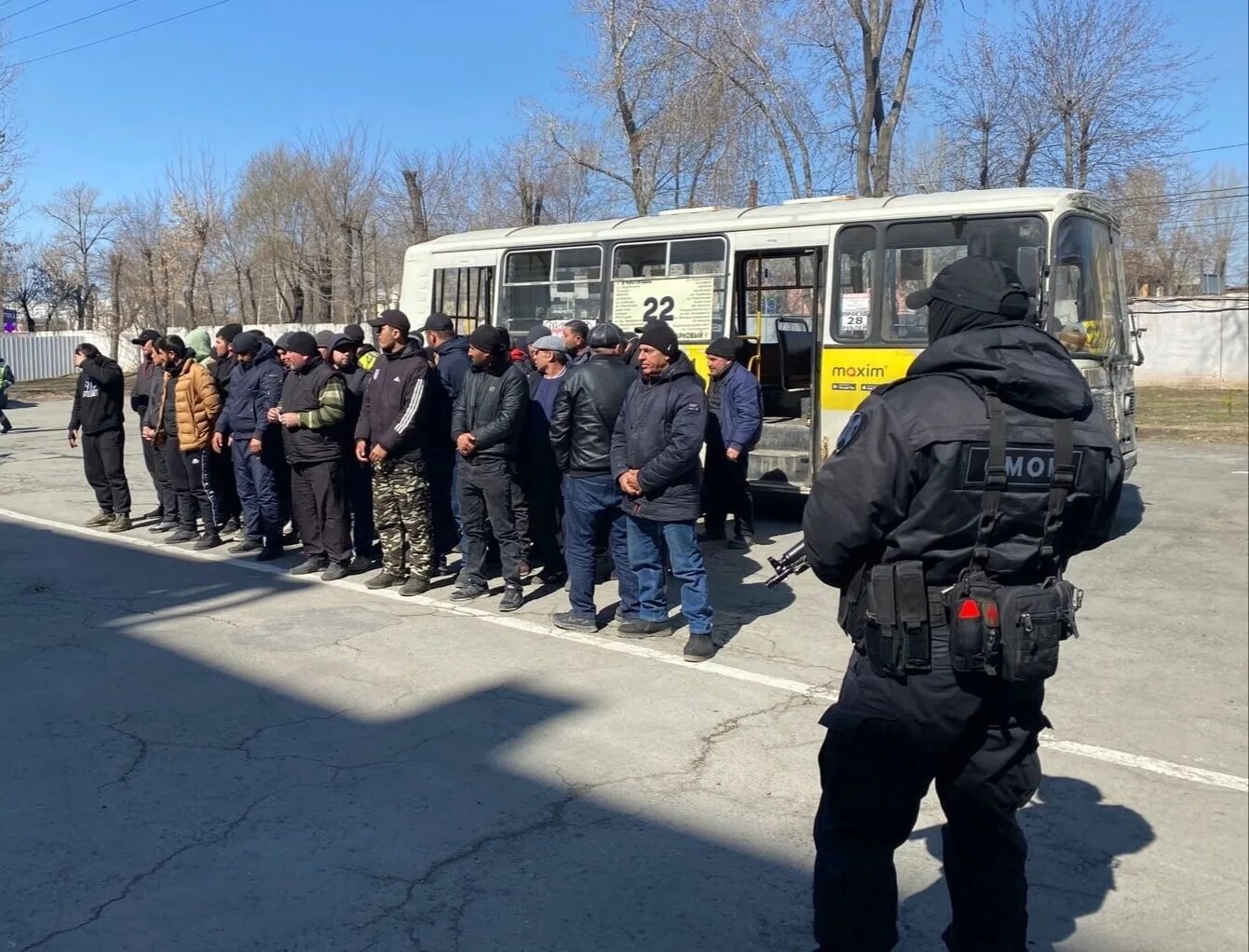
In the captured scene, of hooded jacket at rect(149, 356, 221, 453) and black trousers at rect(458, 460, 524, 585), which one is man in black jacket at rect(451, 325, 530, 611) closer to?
black trousers at rect(458, 460, 524, 585)

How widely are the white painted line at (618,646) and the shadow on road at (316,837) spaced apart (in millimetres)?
972

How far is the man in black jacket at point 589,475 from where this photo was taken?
662 centimetres

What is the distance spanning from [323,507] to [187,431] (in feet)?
5.98

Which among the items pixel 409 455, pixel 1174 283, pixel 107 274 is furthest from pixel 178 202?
pixel 409 455

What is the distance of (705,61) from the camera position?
2205 cm

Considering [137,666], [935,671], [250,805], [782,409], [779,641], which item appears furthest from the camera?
[782,409]

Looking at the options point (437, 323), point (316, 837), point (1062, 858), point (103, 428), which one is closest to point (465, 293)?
point (103, 428)

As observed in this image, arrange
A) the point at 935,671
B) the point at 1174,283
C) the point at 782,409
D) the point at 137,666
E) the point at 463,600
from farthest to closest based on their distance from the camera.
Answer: the point at 1174,283, the point at 782,409, the point at 463,600, the point at 137,666, the point at 935,671

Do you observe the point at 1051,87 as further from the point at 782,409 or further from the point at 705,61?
the point at 782,409

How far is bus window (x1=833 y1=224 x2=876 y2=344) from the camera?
10242mm

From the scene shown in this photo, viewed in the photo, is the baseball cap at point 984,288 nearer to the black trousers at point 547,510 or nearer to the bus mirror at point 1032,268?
the black trousers at point 547,510

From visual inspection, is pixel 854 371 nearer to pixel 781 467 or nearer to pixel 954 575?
pixel 781 467

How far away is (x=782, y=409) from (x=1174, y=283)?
30683mm

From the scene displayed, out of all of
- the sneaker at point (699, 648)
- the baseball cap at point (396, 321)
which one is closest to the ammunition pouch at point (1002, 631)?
the sneaker at point (699, 648)
